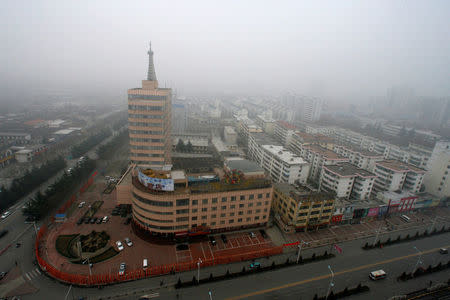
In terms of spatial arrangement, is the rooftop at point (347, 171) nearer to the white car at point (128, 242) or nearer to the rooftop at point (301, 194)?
the rooftop at point (301, 194)

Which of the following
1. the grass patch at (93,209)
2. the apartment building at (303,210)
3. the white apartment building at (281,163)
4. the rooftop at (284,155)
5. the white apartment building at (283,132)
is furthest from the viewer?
the white apartment building at (283,132)

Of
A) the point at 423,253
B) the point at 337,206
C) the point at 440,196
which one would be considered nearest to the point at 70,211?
the point at 337,206

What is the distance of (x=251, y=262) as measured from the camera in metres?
41.2

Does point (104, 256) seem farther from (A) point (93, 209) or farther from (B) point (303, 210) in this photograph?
(B) point (303, 210)

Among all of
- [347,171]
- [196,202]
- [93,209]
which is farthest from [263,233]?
[93,209]

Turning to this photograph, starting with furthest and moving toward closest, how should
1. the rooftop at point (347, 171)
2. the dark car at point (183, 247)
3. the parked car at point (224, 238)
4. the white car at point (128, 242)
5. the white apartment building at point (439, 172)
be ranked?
1. the white apartment building at point (439, 172)
2. the rooftop at point (347, 171)
3. the parked car at point (224, 238)
4. the white car at point (128, 242)
5. the dark car at point (183, 247)

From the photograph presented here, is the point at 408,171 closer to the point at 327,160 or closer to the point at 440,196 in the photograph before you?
the point at 440,196

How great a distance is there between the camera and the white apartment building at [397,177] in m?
62.9

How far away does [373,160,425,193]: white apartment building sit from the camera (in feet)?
206

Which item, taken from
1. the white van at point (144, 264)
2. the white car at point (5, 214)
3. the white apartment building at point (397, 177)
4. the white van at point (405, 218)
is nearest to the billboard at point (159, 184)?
the white van at point (144, 264)

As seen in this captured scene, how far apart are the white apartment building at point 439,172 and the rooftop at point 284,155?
38.3 meters

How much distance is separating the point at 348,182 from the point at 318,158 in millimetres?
16885

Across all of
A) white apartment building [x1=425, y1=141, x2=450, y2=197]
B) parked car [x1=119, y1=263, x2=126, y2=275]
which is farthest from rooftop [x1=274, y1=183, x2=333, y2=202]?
white apartment building [x1=425, y1=141, x2=450, y2=197]

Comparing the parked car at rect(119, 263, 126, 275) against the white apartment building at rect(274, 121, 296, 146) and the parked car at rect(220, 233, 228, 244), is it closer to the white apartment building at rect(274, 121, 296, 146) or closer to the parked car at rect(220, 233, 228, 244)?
the parked car at rect(220, 233, 228, 244)
